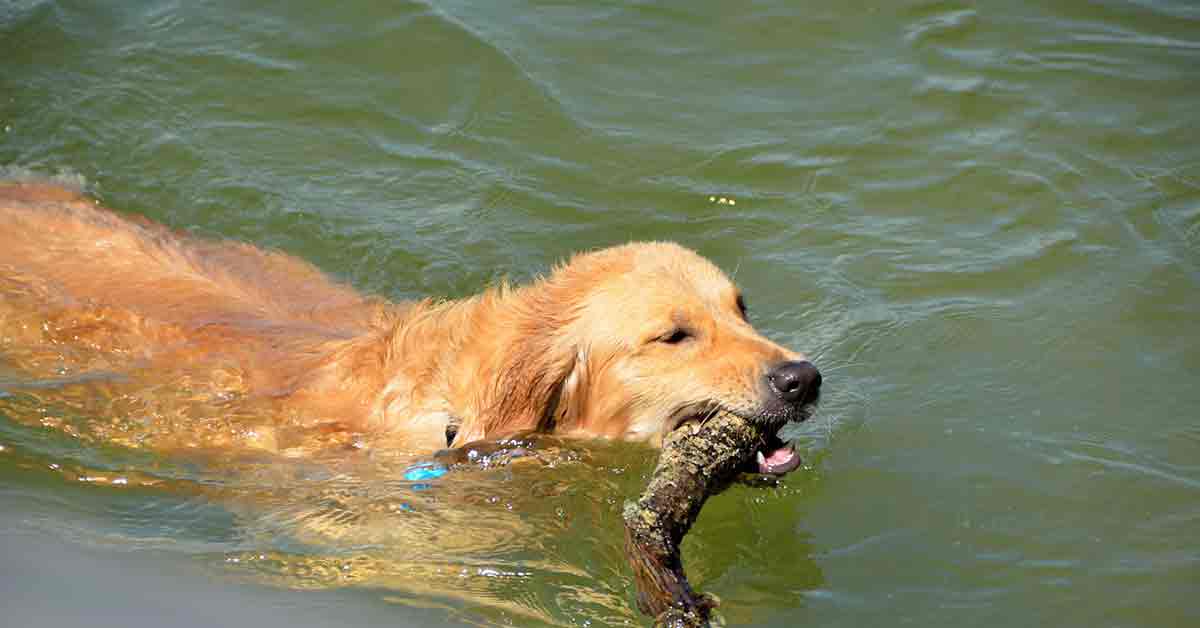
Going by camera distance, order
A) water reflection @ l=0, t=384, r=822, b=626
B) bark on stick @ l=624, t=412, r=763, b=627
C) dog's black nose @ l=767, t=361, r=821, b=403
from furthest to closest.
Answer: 1. dog's black nose @ l=767, t=361, r=821, b=403
2. water reflection @ l=0, t=384, r=822, b=626
3. bark on stick @ l=624, t=412, r=763, b=627

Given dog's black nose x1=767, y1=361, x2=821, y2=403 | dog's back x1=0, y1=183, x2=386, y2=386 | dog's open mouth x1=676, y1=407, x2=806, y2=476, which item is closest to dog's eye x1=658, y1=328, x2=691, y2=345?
dog's open mouth x1=676, y1=407, x2=806, y2=476

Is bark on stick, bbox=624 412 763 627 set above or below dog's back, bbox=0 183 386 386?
below

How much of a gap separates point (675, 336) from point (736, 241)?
2.74 metres

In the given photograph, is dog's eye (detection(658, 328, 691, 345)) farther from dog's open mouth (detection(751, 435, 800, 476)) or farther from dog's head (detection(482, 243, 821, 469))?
dog's open mouth (detection(751, 435, 800, 476))

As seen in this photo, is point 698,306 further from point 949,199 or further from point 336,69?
point 336,69

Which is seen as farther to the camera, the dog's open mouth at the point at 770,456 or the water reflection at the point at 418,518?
the dog's open mouth at the point at 770,456

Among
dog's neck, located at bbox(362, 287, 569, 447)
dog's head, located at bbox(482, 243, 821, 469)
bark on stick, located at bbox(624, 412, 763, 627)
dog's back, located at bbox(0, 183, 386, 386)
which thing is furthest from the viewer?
dog's back, located at bbox(0, 183, 386, 386)

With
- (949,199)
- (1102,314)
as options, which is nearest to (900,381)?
(1102,314)

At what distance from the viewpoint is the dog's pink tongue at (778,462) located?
566cm

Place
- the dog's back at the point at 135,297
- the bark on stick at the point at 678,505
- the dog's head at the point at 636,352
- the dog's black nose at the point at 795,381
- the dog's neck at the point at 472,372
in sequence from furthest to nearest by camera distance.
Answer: the dog's back at the point at 135,297 → the dog's neck at the point at 472,372 → the dog's head at the point at 636,352 → the dog's black nose at the point at 795,381 → the bark on stick at the point at 678,505

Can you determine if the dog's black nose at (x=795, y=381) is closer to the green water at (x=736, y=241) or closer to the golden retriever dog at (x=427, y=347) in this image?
the golden retriever dog at (x=427, y=347)

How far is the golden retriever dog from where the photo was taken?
5.87 meters

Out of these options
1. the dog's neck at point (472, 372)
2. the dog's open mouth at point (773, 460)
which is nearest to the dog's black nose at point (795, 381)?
the dog's open mouth at point (773, 460)

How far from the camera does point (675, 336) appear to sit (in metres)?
5.91
